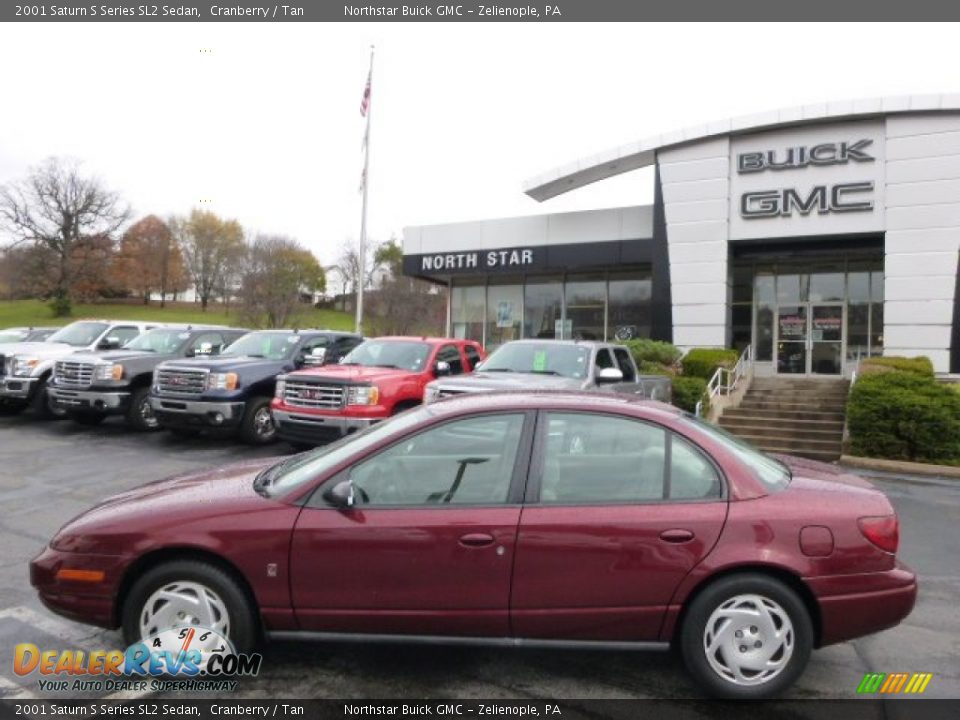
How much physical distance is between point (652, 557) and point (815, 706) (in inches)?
43.4

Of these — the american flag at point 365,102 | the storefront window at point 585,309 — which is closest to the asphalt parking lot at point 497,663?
the storefront window at point 585,309

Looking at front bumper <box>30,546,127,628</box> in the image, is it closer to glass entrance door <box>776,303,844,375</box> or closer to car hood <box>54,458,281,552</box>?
car hood <box>54,458,281,552</box>

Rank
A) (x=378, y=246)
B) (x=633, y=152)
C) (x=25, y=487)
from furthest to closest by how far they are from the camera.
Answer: (x=378, y=246) < (x=633, y=152) < (x=25, y=487)

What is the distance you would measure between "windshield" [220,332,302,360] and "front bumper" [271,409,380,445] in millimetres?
2397

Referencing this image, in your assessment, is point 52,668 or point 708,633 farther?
point 52,668

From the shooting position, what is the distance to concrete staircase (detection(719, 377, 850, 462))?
1283 centimetres

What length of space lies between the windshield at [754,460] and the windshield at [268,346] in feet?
29.3

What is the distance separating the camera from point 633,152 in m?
18.5

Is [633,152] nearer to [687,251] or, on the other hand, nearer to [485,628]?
[687,251]

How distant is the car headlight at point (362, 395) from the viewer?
29.4 feet

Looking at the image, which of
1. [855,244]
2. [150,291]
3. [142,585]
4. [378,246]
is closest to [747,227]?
[855,244]

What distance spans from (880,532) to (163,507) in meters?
3.68

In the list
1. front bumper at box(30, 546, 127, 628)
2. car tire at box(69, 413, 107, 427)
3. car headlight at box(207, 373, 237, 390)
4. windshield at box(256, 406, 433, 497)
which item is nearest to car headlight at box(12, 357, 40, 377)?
car tire at box(69, 413, 107, 427)

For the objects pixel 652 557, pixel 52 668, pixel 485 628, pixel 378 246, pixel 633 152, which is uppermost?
pixel 378 246
